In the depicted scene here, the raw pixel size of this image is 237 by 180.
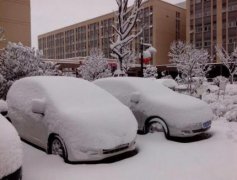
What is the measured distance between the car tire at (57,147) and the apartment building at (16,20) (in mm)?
36381

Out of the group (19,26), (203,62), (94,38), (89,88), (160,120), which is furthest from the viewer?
(94,38)

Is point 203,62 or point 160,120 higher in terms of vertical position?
point 203,62

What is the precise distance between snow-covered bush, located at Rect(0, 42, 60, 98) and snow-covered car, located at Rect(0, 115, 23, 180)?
8.23 meters

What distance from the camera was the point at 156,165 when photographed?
16.7 feet

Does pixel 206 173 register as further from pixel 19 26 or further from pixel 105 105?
pixel 19 26

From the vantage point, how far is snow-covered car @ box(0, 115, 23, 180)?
3219 millimetres

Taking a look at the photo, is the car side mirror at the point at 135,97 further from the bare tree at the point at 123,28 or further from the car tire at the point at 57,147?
the bare tree at the point at 123,28

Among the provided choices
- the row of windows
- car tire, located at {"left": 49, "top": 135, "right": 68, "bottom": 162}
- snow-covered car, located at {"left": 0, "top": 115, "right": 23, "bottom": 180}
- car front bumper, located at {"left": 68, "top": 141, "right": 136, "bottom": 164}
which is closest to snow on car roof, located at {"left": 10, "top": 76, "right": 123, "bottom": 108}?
car tire, located at {"left": 49, "top": 135, "right": 68, "bottom": 162}

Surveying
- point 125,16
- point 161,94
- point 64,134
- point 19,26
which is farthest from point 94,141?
point 19,26

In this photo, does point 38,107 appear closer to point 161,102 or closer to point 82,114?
point 82,114

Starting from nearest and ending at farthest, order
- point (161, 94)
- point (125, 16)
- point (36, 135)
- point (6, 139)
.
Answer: point (6, 139) → point (36, 135) → point (161, 94) → point (125, 16)

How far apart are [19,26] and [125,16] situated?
31114 mm

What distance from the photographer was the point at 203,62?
43.9m

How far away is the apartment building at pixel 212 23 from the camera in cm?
6731
